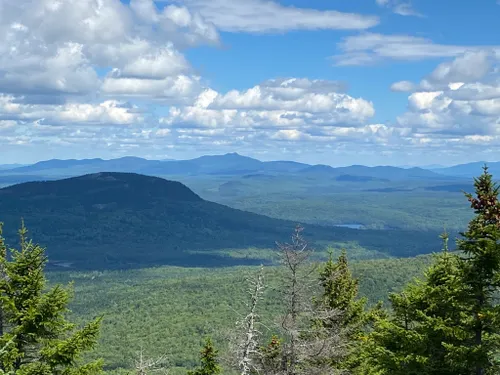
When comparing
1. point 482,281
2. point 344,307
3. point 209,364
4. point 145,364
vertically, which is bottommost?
point 209,364

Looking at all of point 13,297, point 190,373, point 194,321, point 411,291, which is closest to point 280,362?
point 411,291

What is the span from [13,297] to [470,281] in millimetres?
15735

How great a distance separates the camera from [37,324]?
2052cm

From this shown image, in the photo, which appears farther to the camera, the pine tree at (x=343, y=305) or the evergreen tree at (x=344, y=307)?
the pine tree at (x=343, y=305)

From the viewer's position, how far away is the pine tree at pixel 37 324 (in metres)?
19.9

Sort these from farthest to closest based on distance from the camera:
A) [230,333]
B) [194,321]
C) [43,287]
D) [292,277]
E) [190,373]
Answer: [194,321]
[190,373]
[292,277]
[43,287]
[230,333]

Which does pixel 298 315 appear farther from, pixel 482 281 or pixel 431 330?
pixel 482 281

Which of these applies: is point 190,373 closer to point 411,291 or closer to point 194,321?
point 411,291

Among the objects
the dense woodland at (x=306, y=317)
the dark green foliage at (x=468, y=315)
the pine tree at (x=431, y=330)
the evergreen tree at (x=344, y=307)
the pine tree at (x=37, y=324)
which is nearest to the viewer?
the dark green foliage at (x=468, y=315)

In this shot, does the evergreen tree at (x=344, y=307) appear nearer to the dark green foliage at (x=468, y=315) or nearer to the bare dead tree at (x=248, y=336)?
the dark green foliage at (x=468, y=315)

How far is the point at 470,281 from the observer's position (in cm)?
1861

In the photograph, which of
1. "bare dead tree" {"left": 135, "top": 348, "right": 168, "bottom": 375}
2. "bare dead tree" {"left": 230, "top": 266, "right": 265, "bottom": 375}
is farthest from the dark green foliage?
"bare dead tree" {"left": 135, "top": 348, "right": 168, "bottom": 375}

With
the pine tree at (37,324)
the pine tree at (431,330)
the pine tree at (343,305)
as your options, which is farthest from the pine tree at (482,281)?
the pine tree at (343,305)

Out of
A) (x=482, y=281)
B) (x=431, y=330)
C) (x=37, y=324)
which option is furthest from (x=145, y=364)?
(x=482, y=281)
